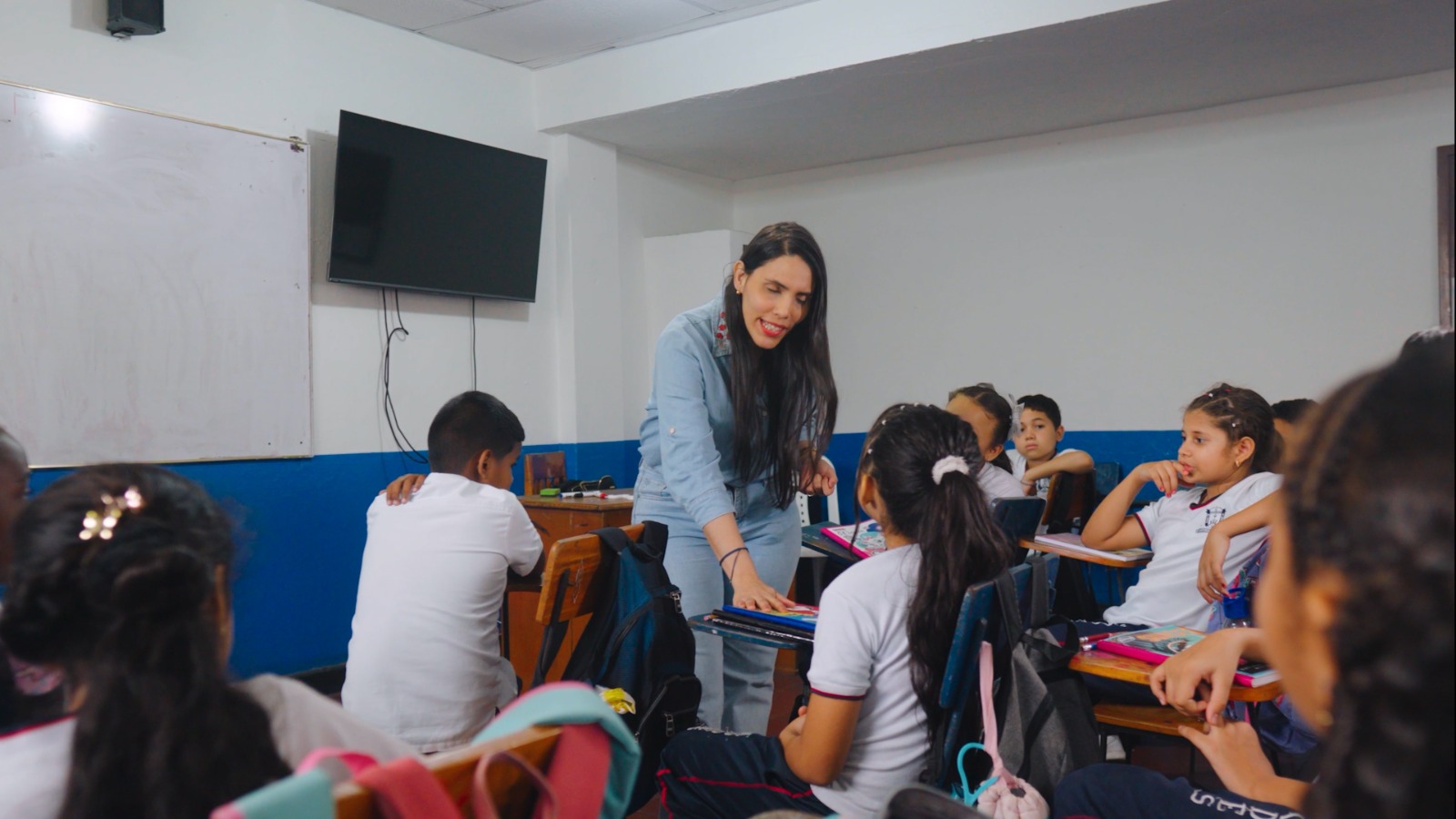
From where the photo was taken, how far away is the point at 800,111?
17.0ft

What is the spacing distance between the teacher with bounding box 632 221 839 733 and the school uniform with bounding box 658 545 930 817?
0.54 meters

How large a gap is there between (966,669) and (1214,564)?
42.7 inches

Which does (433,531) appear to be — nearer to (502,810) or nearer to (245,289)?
(502,810)

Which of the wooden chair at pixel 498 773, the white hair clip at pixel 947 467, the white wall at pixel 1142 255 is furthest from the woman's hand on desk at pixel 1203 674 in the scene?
the white wall at pixel 1142 255

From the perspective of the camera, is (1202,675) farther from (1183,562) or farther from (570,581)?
(1183,562)

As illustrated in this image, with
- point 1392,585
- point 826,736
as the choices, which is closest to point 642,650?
point 826,736

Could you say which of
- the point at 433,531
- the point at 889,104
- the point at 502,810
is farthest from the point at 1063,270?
the point at 502,810

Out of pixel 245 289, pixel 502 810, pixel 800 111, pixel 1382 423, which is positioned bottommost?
pixel 502 810

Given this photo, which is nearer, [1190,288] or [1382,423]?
[1382,423]

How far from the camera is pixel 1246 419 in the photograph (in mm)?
2658

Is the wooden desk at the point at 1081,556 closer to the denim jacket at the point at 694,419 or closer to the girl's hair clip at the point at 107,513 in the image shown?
the denim jacket at the point at 694,419

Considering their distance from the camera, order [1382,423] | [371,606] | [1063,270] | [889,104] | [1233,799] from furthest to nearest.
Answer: [1063,270] < [889,104] < [371,606] < [1233,799] < [1382,423]

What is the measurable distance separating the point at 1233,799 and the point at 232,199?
383 centimetres

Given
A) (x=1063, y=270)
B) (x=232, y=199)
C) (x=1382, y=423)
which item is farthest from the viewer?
(x=1063, y=270)
